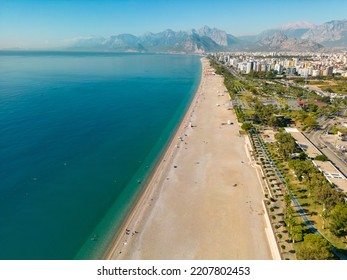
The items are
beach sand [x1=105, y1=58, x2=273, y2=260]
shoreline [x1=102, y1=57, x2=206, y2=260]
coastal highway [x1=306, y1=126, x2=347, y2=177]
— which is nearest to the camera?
beach sand [x1=105, y1=58, x2=273, y2=260]

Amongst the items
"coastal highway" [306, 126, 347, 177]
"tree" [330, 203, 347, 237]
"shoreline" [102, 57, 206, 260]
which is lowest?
"shoreline" [102, 57, 206, 260]

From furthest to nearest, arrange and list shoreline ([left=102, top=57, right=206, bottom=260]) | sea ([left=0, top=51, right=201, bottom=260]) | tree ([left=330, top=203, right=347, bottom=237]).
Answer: sea ([left=0, top=51, right=201, bottom=260])
shoreline ([left=102, top=57, right=206, bottom=260])
tree ([left=330, top=203, right=347, bottom=237])

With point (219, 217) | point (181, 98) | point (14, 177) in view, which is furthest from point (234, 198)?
point (181, 98)

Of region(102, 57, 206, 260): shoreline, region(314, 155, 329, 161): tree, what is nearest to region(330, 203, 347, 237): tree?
region(314, 155, 329, 161): tree

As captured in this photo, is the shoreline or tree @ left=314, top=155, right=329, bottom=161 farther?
tree @ left=314, top=155, right=329, bottom=161

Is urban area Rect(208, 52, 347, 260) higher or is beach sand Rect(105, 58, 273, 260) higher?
urban area Rect(208, 52, 347, 260)

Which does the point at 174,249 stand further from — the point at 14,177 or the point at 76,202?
the point at 14,177

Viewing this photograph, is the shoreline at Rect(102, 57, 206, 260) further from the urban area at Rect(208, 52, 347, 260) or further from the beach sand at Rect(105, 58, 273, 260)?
the urban area at Rect(208, 52, 347, 260)
